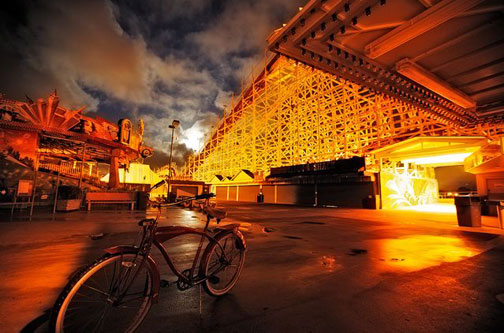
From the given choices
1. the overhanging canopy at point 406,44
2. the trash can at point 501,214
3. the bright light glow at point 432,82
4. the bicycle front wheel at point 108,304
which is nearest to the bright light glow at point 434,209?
the trash can at point 501,214

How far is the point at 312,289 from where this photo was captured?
2.86 m

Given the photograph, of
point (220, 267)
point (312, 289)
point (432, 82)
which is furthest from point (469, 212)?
point (220, 267)

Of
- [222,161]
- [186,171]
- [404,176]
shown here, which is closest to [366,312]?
[404,176]

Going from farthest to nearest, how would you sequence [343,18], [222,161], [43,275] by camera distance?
[222,161] < [343,18] < [43,275]

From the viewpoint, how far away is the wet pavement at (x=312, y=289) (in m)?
2.09

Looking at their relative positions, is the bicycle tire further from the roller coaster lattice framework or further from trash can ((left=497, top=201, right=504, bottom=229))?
the roller coaster lattice framework

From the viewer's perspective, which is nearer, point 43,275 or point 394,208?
point 43,275

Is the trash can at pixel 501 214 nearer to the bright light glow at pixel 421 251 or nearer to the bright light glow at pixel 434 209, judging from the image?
the bright light glow at pixel 421 251

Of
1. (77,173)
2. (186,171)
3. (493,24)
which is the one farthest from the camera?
(186,171)

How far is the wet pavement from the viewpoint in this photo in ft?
6.86

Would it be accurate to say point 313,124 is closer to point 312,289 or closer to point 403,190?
point 403,190

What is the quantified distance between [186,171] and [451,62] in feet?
157

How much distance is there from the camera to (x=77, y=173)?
2098 cm

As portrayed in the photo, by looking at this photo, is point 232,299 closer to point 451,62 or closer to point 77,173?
point 451,62
